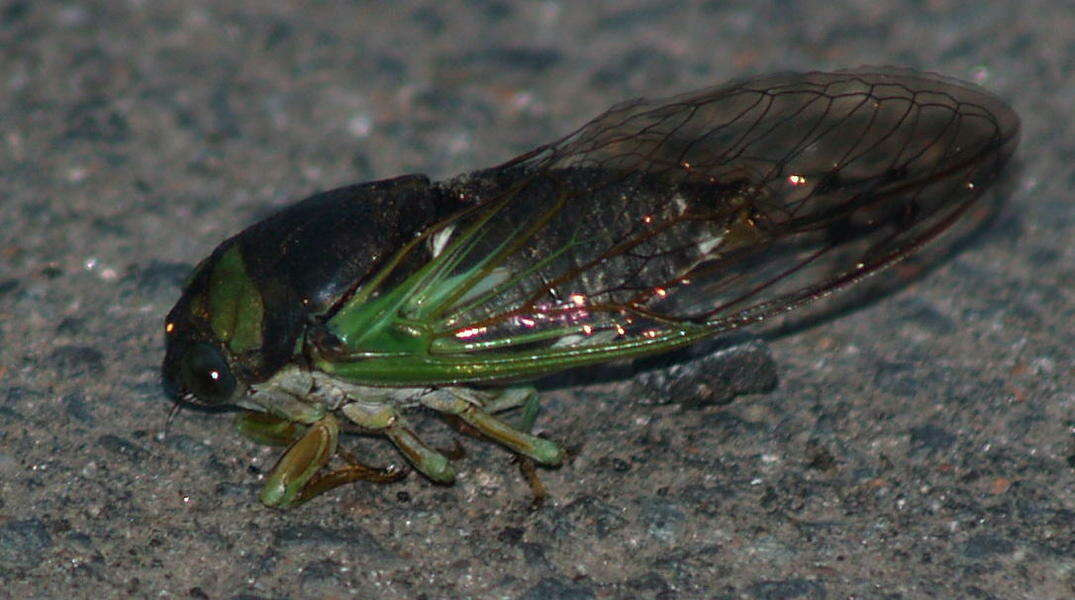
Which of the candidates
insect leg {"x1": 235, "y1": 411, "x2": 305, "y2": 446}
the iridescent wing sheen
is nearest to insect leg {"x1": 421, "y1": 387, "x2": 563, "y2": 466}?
the iridescent wing sheen

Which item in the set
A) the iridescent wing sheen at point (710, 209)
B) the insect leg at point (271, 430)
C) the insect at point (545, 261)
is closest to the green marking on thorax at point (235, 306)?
the insect at point (545, 261)

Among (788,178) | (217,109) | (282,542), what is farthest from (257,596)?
(217,109)

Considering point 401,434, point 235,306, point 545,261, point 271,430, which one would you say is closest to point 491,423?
point 401,434

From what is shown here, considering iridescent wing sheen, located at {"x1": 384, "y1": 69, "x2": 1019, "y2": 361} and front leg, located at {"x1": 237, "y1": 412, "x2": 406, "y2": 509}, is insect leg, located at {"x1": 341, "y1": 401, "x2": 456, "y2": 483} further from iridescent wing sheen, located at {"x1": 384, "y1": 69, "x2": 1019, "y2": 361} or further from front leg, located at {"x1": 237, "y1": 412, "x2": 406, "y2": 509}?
iridescent wing sheen, located at {"x1": 384, "y1": 69, "x2": 1019, "y2": 361}

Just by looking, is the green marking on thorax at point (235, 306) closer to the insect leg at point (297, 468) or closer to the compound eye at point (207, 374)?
the compound eye at point (207, 374)

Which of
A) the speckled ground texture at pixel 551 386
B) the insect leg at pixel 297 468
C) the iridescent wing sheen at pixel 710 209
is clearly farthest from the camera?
the iridescent wing sheen at pixel 710 209

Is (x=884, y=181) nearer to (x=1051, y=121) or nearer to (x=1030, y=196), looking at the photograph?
(x=1030, y=196)
